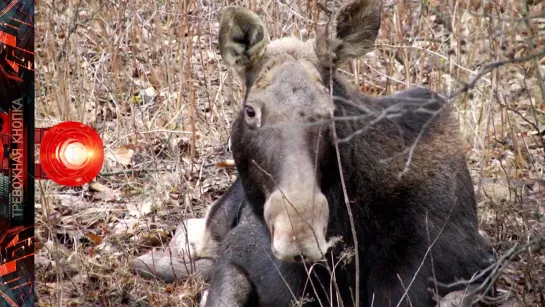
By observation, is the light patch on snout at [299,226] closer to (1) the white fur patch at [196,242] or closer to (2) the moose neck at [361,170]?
(2) the moose neck at [361,170]

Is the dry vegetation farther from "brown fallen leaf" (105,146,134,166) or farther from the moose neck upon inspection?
the moose neck

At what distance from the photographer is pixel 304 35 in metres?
8.86

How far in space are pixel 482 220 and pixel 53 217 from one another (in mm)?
3428

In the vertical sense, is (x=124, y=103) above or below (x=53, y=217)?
above

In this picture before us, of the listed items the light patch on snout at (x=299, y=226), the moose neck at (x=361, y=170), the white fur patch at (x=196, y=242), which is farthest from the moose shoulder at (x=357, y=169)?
the white fur patch at (x=196, y=242)

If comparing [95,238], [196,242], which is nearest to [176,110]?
[95,238]

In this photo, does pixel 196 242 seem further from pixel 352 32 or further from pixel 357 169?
pixel 352 32

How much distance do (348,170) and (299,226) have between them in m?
0.78

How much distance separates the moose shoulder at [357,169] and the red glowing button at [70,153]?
904mm

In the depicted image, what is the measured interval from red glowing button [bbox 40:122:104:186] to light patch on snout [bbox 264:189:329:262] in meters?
0.87

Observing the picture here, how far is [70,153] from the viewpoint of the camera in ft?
12.4

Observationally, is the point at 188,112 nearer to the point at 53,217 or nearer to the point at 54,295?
the point at 53,217

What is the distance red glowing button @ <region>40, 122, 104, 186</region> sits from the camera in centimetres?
370

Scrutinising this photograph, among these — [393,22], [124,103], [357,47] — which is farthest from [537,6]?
[357,47]
